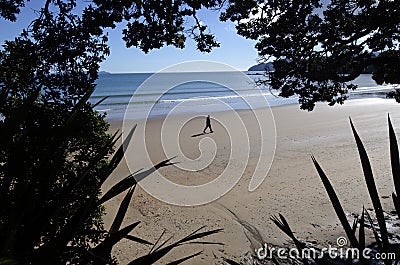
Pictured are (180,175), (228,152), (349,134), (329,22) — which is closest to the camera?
(329,22)

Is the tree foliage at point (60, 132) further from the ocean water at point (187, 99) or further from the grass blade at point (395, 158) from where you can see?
the ocean water at point (187, 99)

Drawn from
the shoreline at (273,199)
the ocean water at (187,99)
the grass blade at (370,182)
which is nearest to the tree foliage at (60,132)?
the grass blade at (370,182)

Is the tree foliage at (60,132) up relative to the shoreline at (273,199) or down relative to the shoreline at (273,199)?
up

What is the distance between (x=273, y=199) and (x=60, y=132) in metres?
7.39

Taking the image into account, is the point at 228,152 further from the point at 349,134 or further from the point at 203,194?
the point at 349,134

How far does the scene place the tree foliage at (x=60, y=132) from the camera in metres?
0.94

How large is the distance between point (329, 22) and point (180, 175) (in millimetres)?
6258

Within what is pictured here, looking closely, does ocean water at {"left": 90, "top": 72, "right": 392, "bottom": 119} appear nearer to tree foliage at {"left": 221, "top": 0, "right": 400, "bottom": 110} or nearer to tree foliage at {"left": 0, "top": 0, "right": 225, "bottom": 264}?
tree foliage at {"left": 221, "top": 0, "right": 400, "bottom": 110}

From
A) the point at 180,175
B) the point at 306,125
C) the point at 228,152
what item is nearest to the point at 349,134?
the point at 306,125

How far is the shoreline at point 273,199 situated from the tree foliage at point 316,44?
2695 millimetres

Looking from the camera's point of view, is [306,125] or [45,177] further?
[306,125]

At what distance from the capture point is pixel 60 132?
1.02 meters

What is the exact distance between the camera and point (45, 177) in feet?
3.25

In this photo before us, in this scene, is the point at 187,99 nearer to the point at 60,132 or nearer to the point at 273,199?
the point at 273,199
